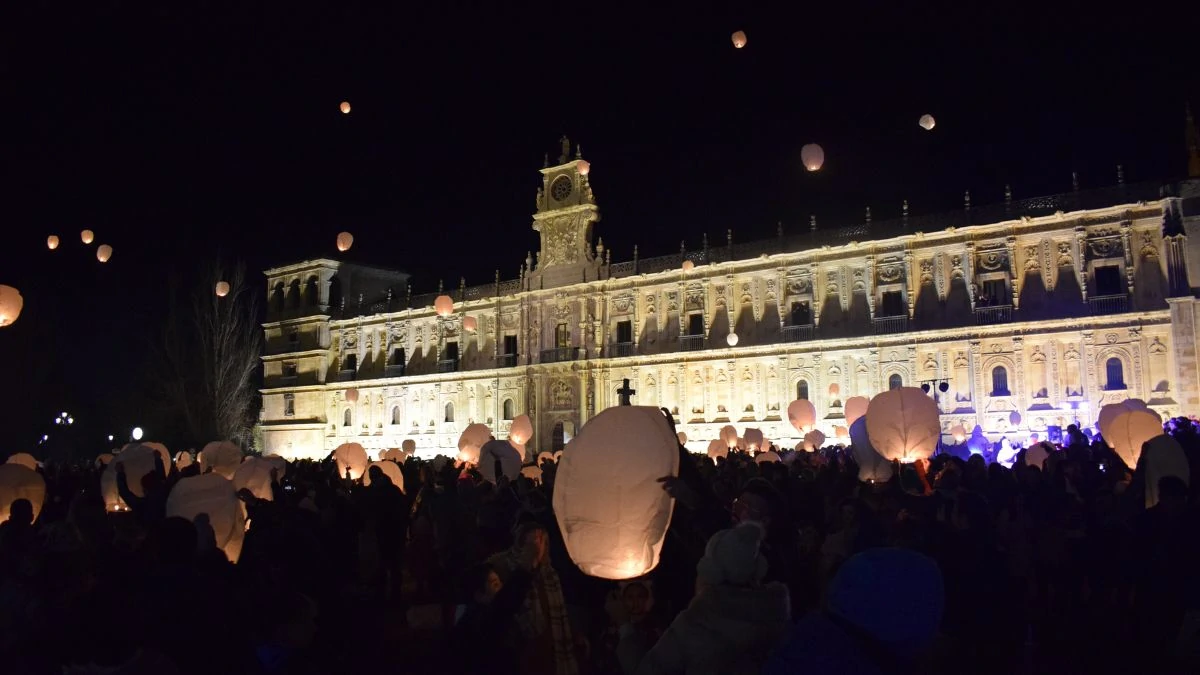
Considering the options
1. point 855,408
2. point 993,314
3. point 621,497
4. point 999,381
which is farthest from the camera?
point 993,314

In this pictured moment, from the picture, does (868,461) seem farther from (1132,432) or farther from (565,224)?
(565,224)

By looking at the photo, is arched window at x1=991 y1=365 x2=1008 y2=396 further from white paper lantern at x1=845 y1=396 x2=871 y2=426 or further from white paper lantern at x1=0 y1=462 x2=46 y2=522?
white paper lantern at x1=0 y1=462 x2=46 y2=522

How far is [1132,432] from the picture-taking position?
11.6 m

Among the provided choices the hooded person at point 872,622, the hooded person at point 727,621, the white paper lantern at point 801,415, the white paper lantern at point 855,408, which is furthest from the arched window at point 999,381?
the hooded person at point 872,622

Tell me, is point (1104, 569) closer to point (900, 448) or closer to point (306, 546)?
point (900, 448)

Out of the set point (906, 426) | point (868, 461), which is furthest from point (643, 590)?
point (868, 461)

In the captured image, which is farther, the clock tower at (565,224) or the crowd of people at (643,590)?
the clock tower at (565,224)

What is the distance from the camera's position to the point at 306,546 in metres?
5.07

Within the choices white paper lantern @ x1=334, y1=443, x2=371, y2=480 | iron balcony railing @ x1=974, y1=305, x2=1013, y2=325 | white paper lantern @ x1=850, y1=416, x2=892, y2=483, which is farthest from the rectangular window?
white paper lantern @ x1=850, y1=416, x2=892, y2=483

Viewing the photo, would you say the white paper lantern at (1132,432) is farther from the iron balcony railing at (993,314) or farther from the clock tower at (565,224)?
the clock tower at (565,224)

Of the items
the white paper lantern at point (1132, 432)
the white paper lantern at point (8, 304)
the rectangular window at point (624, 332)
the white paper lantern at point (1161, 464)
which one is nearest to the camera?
the white paper lantern at point (1161, 464)

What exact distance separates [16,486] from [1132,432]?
45.9 feet

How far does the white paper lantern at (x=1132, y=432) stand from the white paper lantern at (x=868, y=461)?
3191mm

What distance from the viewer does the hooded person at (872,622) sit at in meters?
2.43
